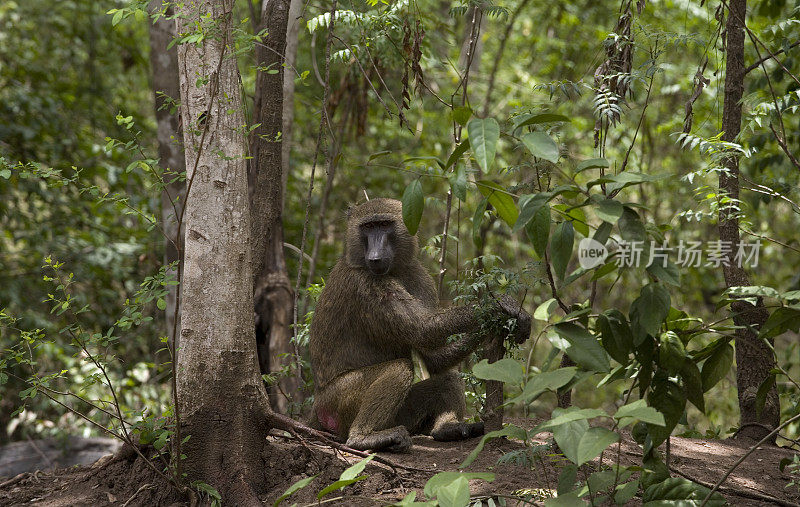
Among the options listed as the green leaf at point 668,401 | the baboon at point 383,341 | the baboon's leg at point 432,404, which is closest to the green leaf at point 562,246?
the green leaf at point 668,401

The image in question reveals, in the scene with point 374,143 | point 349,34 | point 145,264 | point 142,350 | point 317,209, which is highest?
point 349,34

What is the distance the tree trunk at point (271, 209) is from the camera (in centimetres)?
549

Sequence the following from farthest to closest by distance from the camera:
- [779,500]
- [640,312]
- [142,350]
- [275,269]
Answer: [142,350]
[275,269]
[779,500]
[640,312]

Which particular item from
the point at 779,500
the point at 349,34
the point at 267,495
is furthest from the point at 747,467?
the point at 349,34

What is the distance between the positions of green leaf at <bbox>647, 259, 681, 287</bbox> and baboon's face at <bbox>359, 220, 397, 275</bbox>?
8.20 ft

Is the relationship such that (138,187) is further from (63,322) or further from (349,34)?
(349,34)

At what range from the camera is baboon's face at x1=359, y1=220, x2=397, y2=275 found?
5.39 metres

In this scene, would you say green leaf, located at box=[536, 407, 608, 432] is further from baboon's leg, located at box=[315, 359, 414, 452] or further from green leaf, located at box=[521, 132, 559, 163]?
baboon's leg, located at box=[315, 359, 414, 452]

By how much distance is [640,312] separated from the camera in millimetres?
3203

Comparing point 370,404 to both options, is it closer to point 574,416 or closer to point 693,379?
point 693,379

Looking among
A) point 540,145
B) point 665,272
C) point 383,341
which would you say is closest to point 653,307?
point 665,272

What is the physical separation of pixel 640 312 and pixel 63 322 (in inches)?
326

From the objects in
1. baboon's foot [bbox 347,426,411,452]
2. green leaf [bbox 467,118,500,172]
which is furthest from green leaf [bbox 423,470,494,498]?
baboon's foot [bbox 347,426,411,452]

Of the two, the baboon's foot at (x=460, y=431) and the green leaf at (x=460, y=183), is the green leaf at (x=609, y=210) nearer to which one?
the green leaf at (x=460, y=183)
